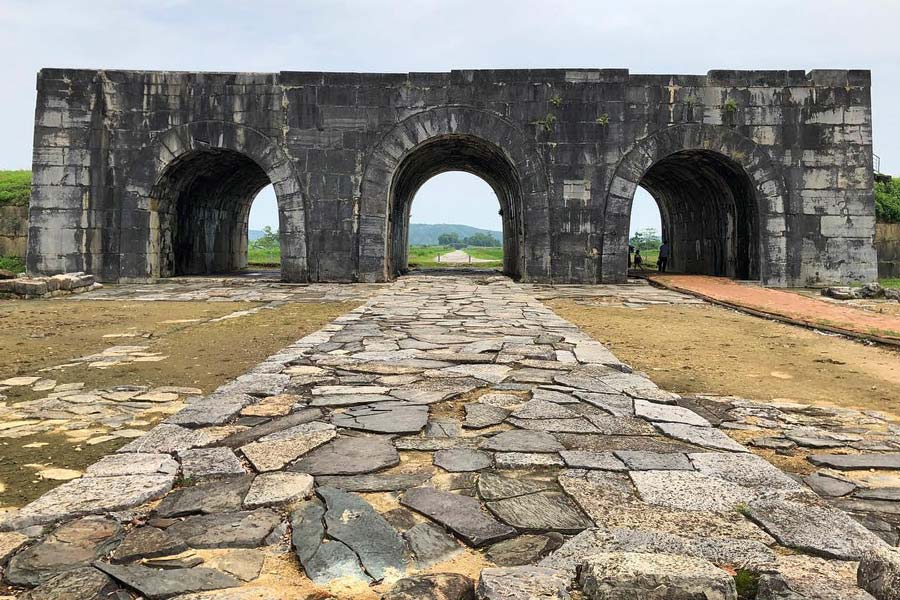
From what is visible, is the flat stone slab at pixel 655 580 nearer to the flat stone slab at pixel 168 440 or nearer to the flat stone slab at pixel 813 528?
the flat stone slab at pixel 813 528

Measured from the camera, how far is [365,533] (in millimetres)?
2447

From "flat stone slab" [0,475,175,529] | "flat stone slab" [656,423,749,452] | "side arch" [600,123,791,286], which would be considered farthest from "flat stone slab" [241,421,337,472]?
"side arch" [600,123,791,286]

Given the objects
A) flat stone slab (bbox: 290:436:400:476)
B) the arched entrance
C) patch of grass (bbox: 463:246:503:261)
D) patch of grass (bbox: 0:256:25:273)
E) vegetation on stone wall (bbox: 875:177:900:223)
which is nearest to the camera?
flat stone slab (bbox: 290:436:400:476)

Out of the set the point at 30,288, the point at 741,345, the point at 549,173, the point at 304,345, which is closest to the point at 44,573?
the point at 304,345

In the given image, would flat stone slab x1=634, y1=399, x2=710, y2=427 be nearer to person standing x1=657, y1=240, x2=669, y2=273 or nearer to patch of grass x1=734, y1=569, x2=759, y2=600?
patch of grass x1=734, y1=569, x2=759, y2=600

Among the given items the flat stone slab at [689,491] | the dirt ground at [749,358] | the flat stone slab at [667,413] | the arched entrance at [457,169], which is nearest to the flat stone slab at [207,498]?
the flat stone slab at [689,491]

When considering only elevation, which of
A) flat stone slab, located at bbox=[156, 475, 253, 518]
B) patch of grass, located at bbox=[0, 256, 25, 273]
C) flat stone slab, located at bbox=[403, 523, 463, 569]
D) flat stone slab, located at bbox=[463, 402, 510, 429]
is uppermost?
patch of grass, located at bbox=[0, 256, 25, 273]

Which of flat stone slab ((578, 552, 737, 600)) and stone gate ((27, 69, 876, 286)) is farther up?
stone gate ((27, 69, 876, 286))

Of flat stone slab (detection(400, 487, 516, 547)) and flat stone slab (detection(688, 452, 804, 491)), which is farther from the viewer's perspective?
flat stone slab (detection(688, 452, 804, 491))

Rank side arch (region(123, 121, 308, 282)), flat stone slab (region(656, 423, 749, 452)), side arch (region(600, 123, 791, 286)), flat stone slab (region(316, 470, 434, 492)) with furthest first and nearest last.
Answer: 1. side arch (region(123, 121, 308, 282))
2. side arch (region(600, 123, 791, 286))
3. flat stone slab (region(656, 423, 749, 452))
4. flat stone slab (region(316, 470, 434, 492))

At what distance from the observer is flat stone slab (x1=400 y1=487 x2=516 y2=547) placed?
96.2 inches

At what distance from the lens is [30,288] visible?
1238 cm

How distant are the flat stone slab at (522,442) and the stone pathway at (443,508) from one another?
0.05 feet

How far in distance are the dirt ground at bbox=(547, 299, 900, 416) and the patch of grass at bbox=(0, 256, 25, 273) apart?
15070 mm
